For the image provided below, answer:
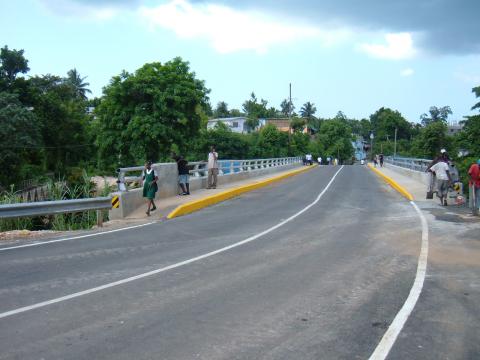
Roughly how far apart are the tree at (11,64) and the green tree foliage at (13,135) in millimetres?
7337

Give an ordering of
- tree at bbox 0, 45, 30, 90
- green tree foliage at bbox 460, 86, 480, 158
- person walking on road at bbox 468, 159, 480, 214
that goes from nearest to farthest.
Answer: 1. person walking on road at bbox 468, 159, 480, 214
2. green tree foliage at bbox 460, 86, 480, 158
3. tree at bbox 0, 45, 30, 90

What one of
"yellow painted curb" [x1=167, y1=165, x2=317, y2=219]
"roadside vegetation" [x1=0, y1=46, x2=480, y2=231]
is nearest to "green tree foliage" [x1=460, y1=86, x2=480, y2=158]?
"roadside vegetation" [x1=0, y1=46, x2=480, y2=231]

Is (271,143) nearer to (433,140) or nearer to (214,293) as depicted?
(433,140)

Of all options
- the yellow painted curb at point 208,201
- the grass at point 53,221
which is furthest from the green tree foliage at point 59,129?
the grass at point 53,221

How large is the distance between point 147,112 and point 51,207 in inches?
1140

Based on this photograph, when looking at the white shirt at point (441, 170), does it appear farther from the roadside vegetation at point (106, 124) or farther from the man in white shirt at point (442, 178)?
the roadside vegetation at point (106, 124)

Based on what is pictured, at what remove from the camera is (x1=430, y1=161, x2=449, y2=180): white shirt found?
16812mm

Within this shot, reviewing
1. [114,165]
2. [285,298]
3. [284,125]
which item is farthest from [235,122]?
[285,298]

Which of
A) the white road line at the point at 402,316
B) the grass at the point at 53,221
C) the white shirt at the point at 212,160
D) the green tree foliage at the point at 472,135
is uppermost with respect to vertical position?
the green tree foliage at the point at 472,135

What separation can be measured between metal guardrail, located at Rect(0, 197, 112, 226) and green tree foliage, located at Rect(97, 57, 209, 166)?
25.3 meters

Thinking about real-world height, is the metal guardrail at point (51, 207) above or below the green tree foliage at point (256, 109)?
below

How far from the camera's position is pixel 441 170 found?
16.9 metres

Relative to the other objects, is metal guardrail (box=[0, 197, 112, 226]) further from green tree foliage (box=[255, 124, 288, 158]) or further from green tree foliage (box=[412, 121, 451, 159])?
green tree foliage (box=[412, 121, 451, 159])

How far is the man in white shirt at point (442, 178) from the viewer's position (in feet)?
55.2
